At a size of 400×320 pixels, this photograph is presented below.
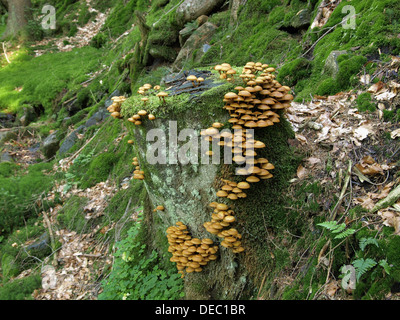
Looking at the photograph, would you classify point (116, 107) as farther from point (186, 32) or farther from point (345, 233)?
point (186, 32)

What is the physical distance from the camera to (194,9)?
9.54 m

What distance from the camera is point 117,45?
1461cm

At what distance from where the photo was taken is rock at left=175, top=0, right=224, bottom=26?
9.53 m

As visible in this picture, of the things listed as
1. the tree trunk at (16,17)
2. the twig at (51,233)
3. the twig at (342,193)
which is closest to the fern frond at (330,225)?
the twig at (342,193)

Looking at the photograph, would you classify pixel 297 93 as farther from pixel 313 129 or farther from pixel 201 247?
pixel 201 247

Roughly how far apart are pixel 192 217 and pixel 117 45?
1249cm

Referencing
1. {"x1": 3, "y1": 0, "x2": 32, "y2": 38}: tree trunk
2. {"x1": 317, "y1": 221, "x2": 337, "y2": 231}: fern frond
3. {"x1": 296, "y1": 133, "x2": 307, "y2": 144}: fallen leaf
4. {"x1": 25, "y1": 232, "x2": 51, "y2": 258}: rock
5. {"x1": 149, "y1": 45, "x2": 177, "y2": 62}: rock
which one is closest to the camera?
{"x1": 317, "y1": 221, "x2": 337, "y2": 231}: fern frond

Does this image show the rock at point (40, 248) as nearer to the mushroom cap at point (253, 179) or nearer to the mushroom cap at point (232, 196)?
the mushroom cap at point (232, 196)

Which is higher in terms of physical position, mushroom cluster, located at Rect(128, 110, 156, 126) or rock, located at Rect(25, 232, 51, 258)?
mushroom cluster, located at Rect(128, 110, 156, 126)

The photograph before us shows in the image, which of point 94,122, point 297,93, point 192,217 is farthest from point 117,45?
point 192,217

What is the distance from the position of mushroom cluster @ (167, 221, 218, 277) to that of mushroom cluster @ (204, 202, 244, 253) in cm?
35

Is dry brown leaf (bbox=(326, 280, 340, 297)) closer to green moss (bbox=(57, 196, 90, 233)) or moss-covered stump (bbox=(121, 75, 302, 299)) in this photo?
moss-covered stump (bbox=(121, 75, 302, 299))

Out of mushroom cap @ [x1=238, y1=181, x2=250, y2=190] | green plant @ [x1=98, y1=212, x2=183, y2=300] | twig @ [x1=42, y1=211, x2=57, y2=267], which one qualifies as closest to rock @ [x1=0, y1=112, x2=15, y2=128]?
twig @ [x1=42, y1=211, x2=57, y2=267]

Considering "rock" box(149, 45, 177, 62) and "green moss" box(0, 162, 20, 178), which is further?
"green moss" box(0, 162, 20, 178)
